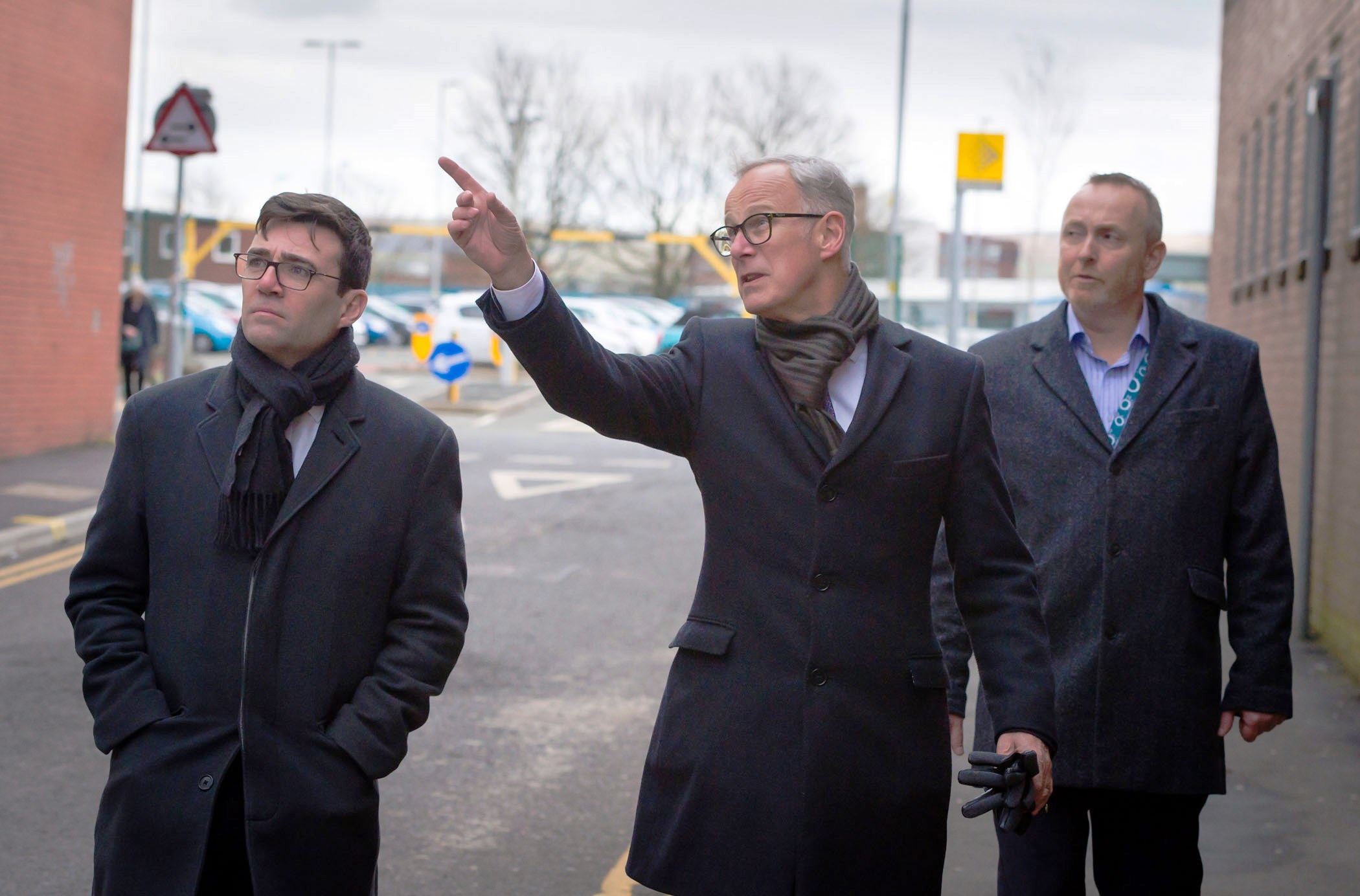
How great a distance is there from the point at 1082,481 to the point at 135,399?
2149 mm

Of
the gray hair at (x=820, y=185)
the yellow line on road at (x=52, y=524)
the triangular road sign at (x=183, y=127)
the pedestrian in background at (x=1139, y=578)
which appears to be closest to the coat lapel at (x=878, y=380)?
the gray hair at (x=820, y=185)

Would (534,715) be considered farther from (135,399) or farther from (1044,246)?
(1044,246)

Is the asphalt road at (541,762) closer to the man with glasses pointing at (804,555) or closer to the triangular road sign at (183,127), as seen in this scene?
the man with glasses pointing at (804,555)

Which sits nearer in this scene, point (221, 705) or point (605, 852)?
point (221, 705)

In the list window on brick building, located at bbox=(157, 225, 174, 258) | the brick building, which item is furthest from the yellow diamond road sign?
window on brick building, located at bbox=(157, 225, 174, 258)

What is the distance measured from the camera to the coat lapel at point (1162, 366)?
390cm

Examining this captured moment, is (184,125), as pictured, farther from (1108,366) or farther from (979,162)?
(1108,366)

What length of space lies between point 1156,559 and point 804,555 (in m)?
1.20

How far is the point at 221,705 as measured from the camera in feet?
10.2

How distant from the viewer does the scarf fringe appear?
3.10 m

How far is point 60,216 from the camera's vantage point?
52.8 feet

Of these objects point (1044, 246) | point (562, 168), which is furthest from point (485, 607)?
point (1044, 246)

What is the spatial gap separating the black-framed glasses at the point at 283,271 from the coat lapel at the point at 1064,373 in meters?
1.77

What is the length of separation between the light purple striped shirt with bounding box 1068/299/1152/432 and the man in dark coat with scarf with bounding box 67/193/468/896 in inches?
65.4
